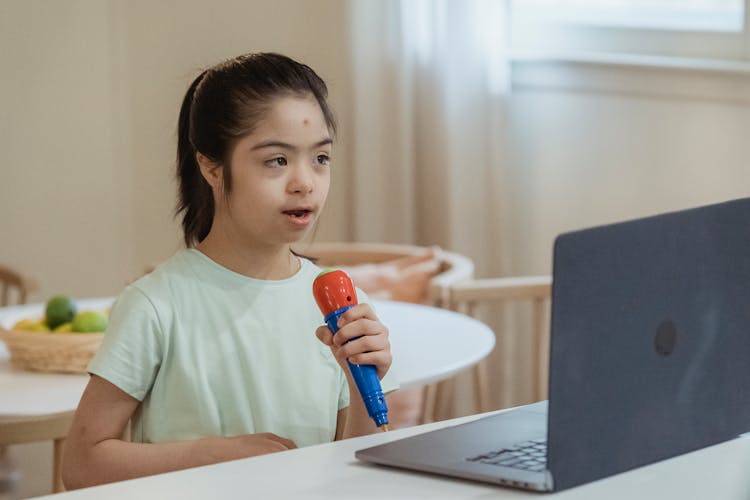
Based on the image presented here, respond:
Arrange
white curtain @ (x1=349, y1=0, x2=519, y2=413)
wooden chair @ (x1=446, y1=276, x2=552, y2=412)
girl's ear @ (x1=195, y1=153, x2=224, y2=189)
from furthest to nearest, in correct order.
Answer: white curtain @ (x1=349, y1=0, x2=519, y2=413)
wooden chair @ (x1=446, y1=276, x2=552, y2=412)
girl's ear @ (x1=195, y1=153, x2=224, y2=189)

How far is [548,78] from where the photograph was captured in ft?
11.1

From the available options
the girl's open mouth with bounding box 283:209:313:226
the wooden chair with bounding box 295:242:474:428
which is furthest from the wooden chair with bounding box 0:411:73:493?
the wooden chair with bounding box 295:242:474:428

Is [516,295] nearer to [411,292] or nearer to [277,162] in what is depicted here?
[411,292]

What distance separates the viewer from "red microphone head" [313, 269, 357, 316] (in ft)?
4.09

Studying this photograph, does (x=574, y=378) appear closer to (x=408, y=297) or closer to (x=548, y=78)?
(x=408, y=297)

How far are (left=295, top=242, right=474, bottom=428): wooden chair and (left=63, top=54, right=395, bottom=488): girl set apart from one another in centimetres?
89

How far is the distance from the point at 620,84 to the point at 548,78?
0.78 ft

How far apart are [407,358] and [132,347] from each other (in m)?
0.67

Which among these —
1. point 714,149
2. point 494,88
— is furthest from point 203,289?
point 494,88

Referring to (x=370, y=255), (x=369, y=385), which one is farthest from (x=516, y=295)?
(x=369, y=385)

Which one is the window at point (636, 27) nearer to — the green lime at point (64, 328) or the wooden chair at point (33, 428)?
the green lime at point (64, 328)

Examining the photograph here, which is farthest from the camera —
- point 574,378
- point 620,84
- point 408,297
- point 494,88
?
point 494,88

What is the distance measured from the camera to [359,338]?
125 cm

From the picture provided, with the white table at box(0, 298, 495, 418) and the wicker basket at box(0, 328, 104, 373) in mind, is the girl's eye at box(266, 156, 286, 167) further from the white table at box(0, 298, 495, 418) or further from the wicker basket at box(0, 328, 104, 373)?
the wicker basket at box(0, 328, 104, 373)
